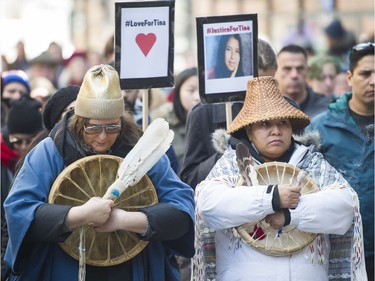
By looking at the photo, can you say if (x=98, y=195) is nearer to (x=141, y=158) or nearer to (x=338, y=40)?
(x=141, y=158)

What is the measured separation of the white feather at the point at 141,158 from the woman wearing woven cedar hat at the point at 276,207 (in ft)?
1.52

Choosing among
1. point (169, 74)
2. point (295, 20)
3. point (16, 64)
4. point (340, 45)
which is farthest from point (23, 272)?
point (295, 20)

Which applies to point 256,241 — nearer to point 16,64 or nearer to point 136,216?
point 136,216

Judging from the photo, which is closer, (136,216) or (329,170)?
(136,216)

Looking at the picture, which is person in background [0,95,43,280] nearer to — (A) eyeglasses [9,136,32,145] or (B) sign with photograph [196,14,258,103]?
(A) eyeglasses [9,136,32,145]

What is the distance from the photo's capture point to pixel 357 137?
8.59 m

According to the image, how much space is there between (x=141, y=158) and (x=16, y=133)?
3.07 m

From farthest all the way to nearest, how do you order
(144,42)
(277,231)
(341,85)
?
(341,85) → (144,42) → (277,231)

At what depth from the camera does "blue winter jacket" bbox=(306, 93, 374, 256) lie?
8.47 meters

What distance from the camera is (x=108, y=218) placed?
6.32 metres

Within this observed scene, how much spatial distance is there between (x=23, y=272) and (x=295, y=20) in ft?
77.0

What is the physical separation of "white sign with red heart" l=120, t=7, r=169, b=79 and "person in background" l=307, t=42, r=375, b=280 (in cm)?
116

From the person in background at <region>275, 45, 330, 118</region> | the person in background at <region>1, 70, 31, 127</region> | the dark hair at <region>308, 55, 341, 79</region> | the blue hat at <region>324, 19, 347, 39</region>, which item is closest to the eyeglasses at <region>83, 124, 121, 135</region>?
the person in background at <region>275, 45, 330, 118</region>

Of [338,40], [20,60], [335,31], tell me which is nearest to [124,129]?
[20,60]
